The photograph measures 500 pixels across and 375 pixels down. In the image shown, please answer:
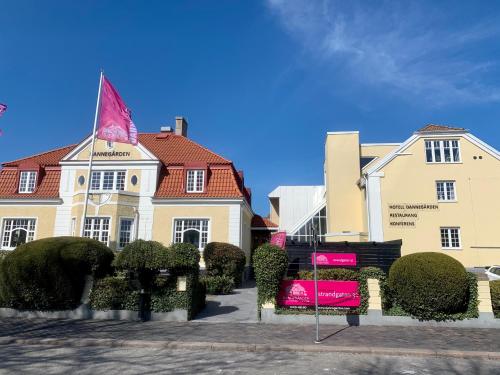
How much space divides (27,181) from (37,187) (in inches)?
37.0

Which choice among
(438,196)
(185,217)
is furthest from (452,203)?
(185,217)

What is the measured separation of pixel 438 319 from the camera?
11742 mm

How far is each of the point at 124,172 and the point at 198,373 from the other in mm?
20308

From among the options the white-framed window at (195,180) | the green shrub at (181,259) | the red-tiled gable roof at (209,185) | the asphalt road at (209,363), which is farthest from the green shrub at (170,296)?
the white-framed window at (195,180)

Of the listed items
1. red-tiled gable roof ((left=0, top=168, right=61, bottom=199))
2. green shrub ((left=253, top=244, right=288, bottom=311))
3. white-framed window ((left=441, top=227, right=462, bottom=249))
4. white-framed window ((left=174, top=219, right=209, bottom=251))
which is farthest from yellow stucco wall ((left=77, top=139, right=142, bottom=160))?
white-framed window ((left=441, top=227, right=462, bottom=249))

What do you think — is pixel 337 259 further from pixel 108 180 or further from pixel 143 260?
pixel 108 180

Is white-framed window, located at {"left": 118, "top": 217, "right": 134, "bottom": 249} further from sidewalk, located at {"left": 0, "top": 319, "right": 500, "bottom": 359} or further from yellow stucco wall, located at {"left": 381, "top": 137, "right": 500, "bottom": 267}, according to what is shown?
yellow stucco wall, located at {"left": 381, "top": 137, "right": 500, "bottom": 267}

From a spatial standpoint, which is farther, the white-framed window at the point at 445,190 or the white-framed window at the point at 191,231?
the white-framed window at the point at 445,190

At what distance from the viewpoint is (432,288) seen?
38.2 feet

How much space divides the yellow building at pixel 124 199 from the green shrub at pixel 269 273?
A: 11.8 m

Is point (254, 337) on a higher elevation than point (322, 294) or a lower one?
lower

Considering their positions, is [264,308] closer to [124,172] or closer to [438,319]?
[438,319]

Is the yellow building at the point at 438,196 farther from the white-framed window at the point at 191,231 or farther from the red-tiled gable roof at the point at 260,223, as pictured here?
the white-framed window at the point at 191,231

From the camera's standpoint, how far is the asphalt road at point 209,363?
723cm
